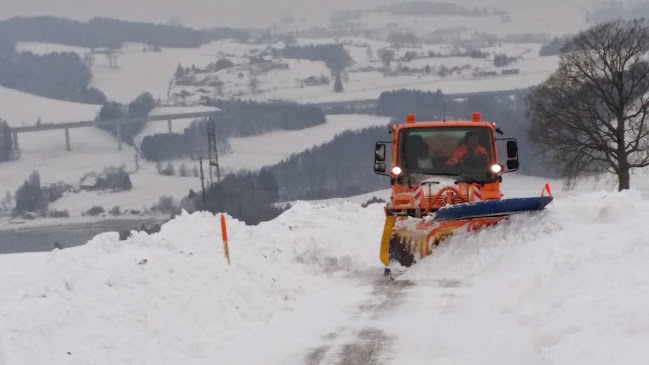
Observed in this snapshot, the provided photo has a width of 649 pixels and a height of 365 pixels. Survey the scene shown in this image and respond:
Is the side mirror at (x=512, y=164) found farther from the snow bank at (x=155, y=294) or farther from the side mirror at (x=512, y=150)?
the snow bank at (x=155, y=294)

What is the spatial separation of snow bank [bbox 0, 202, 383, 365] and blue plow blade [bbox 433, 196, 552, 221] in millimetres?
1581

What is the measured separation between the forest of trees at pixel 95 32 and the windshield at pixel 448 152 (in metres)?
111

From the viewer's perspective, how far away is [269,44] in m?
129

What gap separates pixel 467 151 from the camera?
1389 cm

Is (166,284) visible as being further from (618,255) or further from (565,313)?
(618,255)

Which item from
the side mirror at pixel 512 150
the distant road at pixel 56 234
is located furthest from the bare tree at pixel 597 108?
the distant road at pixel 56 234

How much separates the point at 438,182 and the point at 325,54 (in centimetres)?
9519

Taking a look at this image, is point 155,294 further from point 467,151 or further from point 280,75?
point 280,75

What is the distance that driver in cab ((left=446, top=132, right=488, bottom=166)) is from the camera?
45.4 feet

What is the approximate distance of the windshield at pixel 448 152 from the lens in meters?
13.8

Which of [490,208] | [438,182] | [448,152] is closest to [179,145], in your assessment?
[448,152]

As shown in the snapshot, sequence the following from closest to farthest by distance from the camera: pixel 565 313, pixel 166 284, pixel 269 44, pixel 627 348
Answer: pixel 627 348 < pixel 565 313 < pixel 166 284 < pixel 269 44

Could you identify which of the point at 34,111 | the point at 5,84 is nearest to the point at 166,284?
the point at 34,111

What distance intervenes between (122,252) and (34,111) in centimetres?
8397
